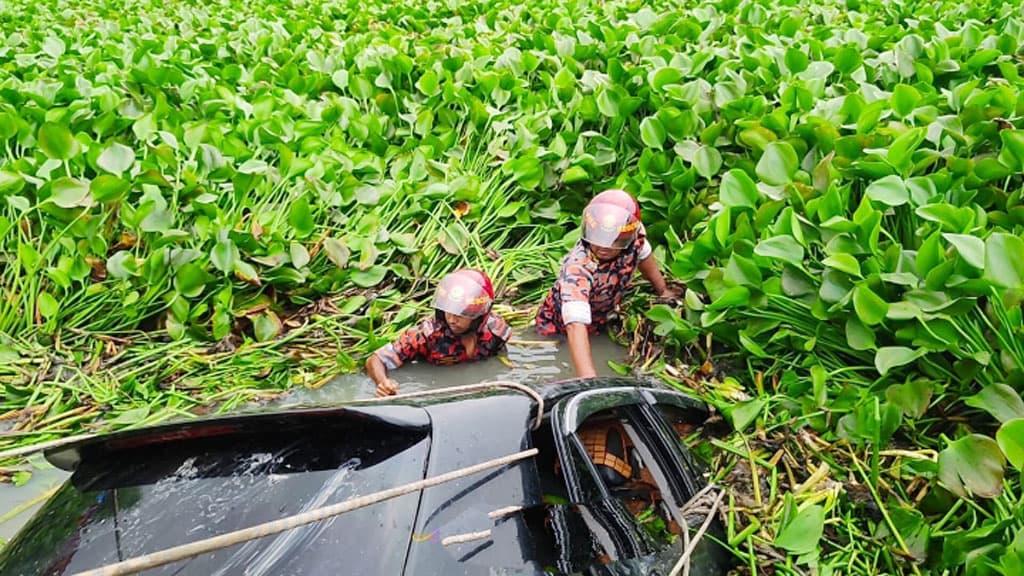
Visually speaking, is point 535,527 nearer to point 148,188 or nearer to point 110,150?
point 148,188

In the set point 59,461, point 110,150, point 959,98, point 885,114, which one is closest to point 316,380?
point 110,150

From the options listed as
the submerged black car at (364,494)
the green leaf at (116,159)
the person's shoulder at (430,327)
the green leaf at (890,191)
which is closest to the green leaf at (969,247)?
the green leaf at (890,191)

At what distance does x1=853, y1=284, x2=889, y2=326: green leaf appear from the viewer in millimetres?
2537

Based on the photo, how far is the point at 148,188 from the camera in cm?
368

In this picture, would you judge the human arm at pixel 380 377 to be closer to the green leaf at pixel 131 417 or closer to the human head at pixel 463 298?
the human head at pixel 463 298

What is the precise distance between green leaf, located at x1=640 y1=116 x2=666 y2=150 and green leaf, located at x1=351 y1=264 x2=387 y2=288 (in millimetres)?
1656

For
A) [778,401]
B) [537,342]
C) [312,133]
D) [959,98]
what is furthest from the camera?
[312,133]

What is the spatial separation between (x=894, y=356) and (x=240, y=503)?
6.88 ft

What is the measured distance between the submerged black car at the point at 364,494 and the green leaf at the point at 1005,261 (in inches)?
50.3

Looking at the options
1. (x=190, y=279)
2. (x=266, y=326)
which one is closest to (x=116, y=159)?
(x=190, y=279)

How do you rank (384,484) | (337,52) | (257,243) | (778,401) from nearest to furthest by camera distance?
(384,484)
(778,401)
(257,243)
(337,52)

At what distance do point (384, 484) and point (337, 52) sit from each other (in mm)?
5043

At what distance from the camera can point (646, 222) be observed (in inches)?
171

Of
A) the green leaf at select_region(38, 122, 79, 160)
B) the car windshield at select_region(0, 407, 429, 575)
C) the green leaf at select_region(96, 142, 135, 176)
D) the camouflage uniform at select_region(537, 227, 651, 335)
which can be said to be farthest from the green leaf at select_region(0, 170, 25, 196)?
the camouflage uniform at select_region(537, 227, 651, 335)
